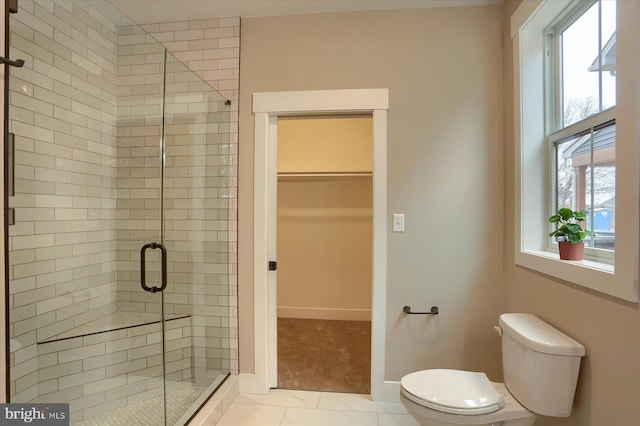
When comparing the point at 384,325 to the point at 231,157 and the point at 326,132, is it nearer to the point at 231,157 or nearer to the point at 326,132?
the point at 231,157

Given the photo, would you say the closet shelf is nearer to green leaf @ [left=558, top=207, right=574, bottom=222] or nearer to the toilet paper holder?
the toilet paper holder

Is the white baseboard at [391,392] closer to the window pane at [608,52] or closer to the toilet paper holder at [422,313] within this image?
the toilet paper holder at [422,313]

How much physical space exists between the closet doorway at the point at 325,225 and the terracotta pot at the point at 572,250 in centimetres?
202

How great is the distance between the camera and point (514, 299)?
5.66 ft

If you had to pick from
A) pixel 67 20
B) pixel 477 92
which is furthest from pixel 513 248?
pixel 67 20

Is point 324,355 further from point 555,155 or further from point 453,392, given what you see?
point 555,155

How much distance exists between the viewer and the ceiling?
6.13 feet

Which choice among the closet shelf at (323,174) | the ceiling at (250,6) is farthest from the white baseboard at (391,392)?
the ceiling at (250,6)

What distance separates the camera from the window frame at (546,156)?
952 mm

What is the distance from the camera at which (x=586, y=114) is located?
135 cm

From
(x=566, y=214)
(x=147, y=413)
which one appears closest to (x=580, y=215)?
(x=566, y=214)

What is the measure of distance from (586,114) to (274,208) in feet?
5.76

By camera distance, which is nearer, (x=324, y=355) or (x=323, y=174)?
(x=324, y=355)

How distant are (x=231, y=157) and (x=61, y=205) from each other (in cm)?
107
